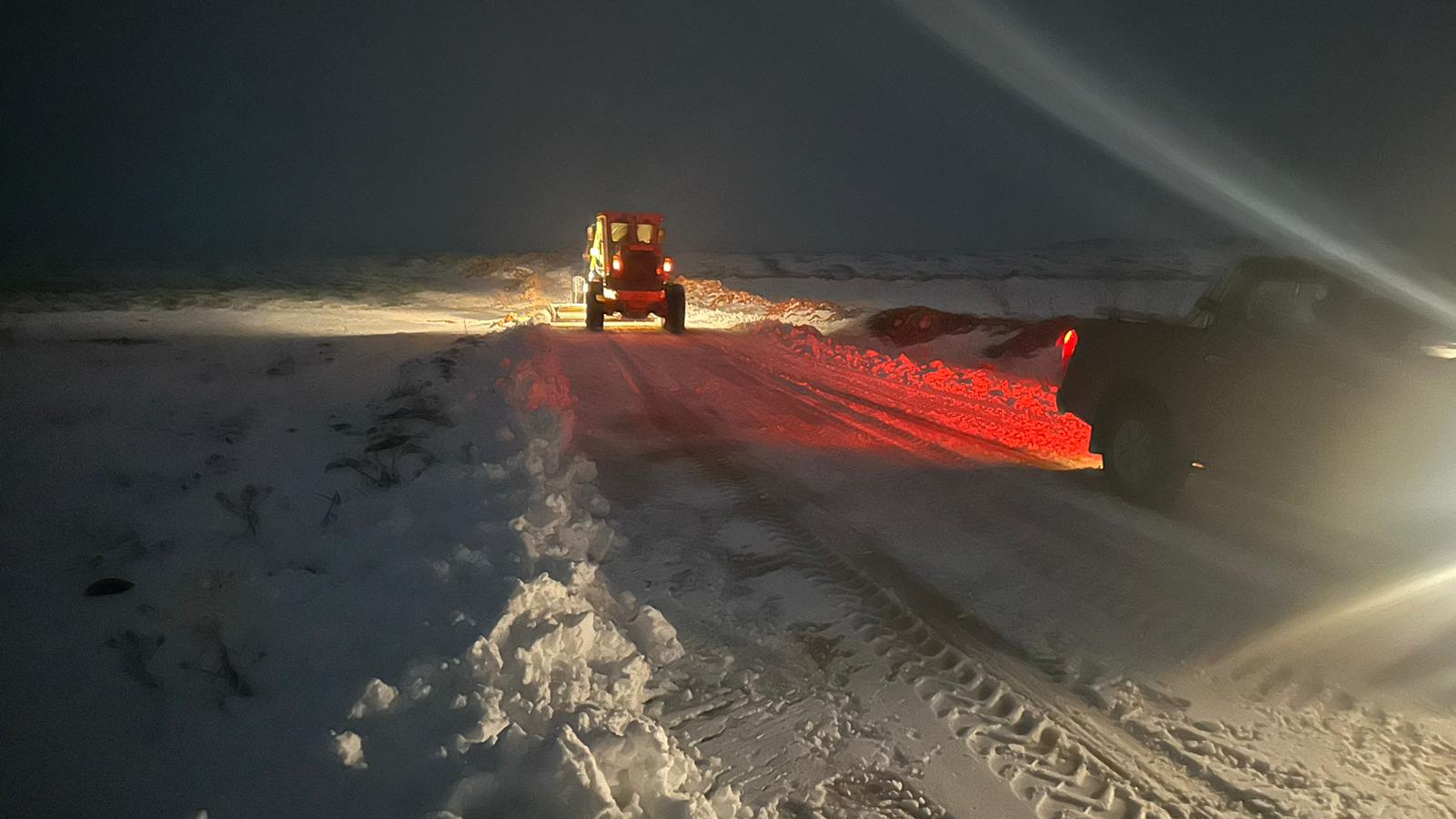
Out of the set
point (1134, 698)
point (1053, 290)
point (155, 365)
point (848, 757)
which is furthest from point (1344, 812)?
point (1053, 290)

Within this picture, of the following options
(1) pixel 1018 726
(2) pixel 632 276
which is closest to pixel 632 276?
(2) pixel 632 276

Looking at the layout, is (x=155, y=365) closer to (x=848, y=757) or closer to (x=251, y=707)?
(x=251, y=707)

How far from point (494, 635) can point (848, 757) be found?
1.55 metres

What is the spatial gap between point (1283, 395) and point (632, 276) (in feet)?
68.9

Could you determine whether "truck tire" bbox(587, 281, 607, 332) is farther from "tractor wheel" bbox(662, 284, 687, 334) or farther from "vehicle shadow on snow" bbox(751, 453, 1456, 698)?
"vehicle shadow on snow" bbox(751, 453, 1456, 698)

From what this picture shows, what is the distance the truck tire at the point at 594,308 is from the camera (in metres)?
26.1

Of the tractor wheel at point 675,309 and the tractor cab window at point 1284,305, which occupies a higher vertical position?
the tractor cab window at point 1284,305

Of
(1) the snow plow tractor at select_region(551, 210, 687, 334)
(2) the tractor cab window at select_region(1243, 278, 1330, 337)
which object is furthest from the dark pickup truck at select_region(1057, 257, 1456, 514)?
(1) the snow plow tractor at select_region(551, 210, 687, 334)

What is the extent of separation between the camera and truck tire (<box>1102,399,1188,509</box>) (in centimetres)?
756

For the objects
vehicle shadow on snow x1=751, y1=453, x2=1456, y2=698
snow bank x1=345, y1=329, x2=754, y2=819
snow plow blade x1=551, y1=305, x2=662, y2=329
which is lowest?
snow plow blade x1=551, y1=305, x2=662, y2=329

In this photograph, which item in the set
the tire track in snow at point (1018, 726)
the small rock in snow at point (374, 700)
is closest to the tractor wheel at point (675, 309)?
the tire track in snow at point (1018, 726)

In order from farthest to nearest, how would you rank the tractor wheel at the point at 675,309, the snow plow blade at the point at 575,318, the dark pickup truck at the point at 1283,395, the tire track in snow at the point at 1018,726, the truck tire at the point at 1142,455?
the snow plow blade at the point at 575,318
the tractor wheel at the point at 675,309
the truck tire at the point at 1142,455
the dark pickup truck at the point at 1283,395
the tire track in snow at the point at 1018,726

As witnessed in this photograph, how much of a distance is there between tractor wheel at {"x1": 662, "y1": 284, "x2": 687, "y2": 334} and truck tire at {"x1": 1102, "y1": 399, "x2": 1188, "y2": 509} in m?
18.4

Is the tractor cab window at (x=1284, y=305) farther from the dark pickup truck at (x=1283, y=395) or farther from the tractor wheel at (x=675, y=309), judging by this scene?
the tractor wheel at (x=675, y=309)
